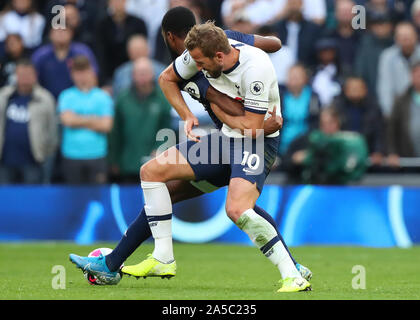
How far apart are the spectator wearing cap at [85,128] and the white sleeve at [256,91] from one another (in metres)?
6.38

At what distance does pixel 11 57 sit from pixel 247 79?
878 centimetres

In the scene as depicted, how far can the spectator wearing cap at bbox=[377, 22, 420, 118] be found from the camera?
14.7 m

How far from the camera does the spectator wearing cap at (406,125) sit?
1428 centimetres

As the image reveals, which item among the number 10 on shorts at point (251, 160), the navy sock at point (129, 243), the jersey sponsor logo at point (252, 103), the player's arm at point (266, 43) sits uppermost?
the player's arm at point (266, 43)

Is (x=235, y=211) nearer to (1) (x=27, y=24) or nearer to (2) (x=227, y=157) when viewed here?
(2) (x=227, y=157)

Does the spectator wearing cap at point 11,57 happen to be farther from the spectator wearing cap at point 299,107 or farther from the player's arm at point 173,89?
the player's arm at point 173,89

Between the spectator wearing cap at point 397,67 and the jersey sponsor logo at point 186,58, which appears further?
the spectator wearing cap at point 397,67

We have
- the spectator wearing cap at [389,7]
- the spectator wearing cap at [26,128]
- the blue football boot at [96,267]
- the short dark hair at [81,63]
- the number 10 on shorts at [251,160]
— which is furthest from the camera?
the spectator wearing cap at [389,7]

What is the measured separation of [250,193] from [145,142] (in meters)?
6.56

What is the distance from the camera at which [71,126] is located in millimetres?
13820

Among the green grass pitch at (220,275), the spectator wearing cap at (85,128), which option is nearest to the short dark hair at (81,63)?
the spectator wearing cap at (85,128)

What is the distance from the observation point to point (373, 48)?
15141mm

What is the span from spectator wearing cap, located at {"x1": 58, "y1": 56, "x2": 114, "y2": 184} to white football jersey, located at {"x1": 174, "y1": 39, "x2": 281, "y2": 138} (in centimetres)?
580
